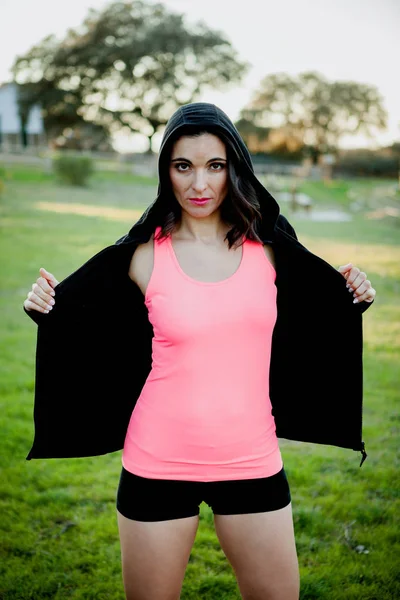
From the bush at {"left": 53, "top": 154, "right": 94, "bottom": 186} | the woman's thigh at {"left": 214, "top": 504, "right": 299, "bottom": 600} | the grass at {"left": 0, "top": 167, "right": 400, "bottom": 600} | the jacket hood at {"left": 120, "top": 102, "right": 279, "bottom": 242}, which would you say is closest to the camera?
the woman's thigh at {"left": 214, "top": 504, "right": 299, "bottom": 600}

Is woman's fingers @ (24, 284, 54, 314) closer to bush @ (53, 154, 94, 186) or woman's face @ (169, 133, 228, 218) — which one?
woman's face @ (169, 133, 228, 218)

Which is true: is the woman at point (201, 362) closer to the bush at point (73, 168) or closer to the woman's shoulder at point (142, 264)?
the woman's shoulder at point (142, 264)

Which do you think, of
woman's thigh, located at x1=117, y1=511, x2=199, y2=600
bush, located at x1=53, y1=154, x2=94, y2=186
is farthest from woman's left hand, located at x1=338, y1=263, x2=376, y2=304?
bush, located at x1=53, y1=154, x2=94, y2=186

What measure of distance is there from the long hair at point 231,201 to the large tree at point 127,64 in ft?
157

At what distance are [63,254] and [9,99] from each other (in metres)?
43.8

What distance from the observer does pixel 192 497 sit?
7.23 feet

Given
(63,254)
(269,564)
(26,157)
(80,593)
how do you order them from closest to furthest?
(269,564), (80,593), (63,254), (26,157)

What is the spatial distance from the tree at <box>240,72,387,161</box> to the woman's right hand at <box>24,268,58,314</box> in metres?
59.0

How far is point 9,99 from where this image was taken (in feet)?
168

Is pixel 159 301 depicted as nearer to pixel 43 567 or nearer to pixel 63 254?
pixel 43 567

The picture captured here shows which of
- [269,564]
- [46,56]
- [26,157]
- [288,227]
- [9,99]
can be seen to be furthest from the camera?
[9,99]

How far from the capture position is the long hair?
234 centimetres

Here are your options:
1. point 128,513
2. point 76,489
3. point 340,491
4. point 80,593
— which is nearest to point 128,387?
point 128,513

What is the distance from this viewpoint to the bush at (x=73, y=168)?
29812 mm
